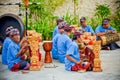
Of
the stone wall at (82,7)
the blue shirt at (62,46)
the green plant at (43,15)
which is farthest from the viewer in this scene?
the stone wall at (82,7)

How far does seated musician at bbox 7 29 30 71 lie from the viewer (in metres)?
10.0

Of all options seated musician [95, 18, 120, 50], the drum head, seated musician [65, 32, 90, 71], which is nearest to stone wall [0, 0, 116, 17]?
seated musician [95, 18, 120, 50]

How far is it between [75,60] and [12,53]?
1424mm

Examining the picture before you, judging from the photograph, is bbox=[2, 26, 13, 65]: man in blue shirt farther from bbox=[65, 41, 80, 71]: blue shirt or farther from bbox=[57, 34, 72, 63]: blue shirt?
bbox=[65, 41, 80, 71]: blue shirt

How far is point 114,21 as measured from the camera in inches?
646

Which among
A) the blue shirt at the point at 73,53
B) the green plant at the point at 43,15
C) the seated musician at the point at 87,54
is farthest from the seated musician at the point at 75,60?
the green plant at the point at 43,15

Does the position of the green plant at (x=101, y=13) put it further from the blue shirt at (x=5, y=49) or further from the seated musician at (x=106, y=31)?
the blue shirt at (x=5, y=49)

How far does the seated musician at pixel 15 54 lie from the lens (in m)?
10.0

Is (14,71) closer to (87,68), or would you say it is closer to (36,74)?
(36,74)

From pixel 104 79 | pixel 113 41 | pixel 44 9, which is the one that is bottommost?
pixel 104 79

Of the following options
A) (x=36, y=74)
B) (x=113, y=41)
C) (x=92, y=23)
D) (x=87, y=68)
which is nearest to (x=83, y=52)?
(x=87, y=68)

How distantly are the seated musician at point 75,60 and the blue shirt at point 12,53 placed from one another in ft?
3.67

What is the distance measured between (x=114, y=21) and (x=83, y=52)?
19.4 feet

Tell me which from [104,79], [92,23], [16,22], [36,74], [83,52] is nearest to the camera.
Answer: [104,79]
